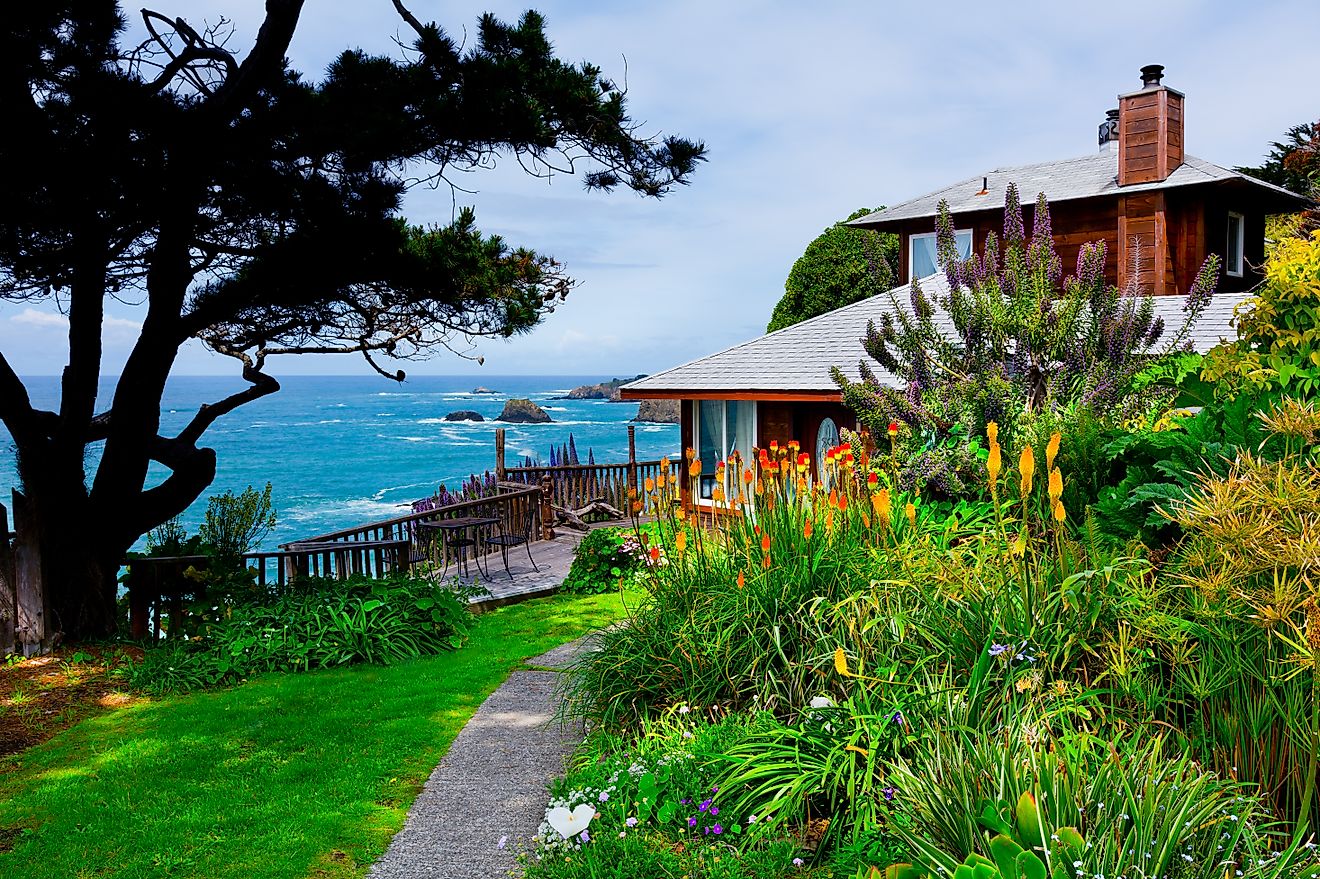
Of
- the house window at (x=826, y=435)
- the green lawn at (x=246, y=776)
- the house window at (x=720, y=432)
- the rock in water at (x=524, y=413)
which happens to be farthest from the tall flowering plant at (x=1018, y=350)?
the rock in water at (x=524, y=413)

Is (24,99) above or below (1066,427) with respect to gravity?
above

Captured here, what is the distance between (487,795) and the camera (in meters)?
4.91

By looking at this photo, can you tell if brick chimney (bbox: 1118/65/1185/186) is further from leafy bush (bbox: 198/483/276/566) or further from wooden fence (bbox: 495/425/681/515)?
leafy bush (bbox: 198/483/276/566)

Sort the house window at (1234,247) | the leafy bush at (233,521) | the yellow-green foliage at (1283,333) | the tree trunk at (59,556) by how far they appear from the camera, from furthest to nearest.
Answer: the house window at (1234,247) < the leafy bush at (233,521) < the tree trunk at (59,556) < the yellow-green foliage at (1283,333)

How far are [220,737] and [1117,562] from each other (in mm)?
5636

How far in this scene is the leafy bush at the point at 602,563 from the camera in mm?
11719

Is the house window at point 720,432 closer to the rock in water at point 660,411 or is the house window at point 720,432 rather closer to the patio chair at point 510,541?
the patio chair at point 510,541

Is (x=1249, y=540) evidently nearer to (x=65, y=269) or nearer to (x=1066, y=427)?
(x=1066, y=427)

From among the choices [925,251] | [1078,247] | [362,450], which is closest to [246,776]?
[1078,247]

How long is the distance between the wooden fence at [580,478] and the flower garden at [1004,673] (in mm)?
11599

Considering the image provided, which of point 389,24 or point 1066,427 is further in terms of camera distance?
point 389,24

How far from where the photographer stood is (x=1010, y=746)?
314cm

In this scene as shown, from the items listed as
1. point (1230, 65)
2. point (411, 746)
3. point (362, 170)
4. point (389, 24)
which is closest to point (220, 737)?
point (411, 746)

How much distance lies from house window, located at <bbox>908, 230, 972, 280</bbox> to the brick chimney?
305 cm
